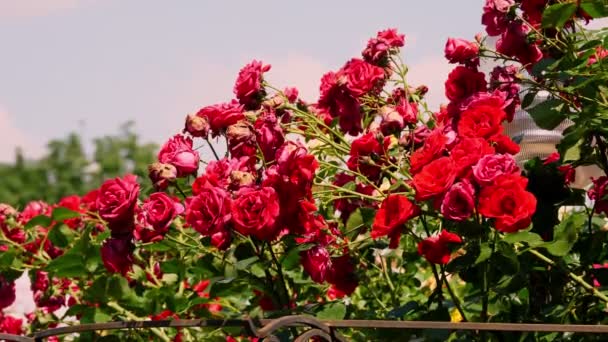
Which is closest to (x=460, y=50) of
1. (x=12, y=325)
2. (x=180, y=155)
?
(x=180, y=155)

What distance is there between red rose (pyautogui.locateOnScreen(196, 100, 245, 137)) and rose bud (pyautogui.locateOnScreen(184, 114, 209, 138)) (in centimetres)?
1

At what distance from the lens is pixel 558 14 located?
2217mm

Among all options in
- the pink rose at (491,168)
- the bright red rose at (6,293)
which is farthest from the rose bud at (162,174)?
the bright red rose at (6,293)

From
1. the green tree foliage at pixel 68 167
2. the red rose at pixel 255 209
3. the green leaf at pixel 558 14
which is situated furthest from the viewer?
the green tree foliage at pixel 68 167

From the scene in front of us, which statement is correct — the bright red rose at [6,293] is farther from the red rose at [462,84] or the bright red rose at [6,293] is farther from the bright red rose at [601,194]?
the bright red rose at [601,194]

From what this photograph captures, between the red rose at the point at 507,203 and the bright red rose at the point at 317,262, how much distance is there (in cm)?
43

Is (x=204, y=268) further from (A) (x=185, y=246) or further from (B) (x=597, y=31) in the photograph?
(B) (x=597, y=31)

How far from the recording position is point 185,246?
8.28 ft

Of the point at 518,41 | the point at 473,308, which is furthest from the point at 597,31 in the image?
the point at 473,308

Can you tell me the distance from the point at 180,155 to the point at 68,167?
3943 centimetres

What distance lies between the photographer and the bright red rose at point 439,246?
83.9 inches

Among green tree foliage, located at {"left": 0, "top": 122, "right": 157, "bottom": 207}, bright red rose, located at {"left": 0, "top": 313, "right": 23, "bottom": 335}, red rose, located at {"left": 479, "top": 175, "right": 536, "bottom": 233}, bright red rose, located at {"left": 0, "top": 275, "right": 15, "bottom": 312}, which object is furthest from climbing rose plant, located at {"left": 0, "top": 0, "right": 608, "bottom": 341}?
green tree foliage, located at {"left": 0, "top": 122, "right": 157, "bottom": 207}

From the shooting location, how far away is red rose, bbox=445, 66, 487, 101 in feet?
8.11

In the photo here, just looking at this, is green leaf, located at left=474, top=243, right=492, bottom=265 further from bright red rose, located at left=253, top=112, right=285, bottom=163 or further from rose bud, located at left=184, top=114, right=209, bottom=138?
rose bud, located at left=184, top=114, right=209, bottom=138
